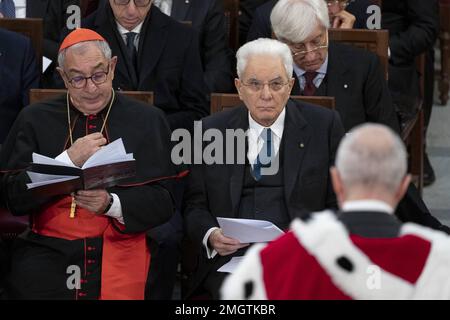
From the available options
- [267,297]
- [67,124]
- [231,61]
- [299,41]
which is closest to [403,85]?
[231,61]

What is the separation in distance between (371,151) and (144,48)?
3129 mm

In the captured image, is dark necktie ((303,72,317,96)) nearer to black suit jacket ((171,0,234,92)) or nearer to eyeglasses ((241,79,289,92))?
black suit jacket ((171,0,234,92))

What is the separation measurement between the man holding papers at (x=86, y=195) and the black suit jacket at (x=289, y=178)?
0.47 ft

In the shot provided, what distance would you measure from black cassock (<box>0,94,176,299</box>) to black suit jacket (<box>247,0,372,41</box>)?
166 cm

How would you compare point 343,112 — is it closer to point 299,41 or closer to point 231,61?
point 299,41

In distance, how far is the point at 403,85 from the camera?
263 inches

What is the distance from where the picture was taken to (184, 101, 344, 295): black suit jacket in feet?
15.1

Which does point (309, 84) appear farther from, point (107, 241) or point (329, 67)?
point (107, 241)

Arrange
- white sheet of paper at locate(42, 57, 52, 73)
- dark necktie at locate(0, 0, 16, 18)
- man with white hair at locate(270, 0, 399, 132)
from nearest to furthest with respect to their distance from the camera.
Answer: man with white hair at locate(270, 0, 399, 132) < white sheet of paper at locate(42, 57, 52, 73) < dark necktie at locate(0, 0, 16, 18)

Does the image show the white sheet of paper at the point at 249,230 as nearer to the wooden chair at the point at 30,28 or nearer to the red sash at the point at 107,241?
the red sash at the point at 107,241

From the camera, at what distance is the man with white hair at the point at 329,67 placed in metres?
5.39

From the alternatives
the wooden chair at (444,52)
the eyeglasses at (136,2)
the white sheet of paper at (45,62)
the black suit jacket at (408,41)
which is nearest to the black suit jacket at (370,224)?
the eyeglasses at (136,2)

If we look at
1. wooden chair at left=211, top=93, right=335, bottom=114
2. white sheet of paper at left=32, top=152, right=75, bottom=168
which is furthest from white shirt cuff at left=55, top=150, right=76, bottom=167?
wooden chair at left=211, top=93, right=335, bottom=114

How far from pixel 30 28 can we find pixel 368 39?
68.4 inches
